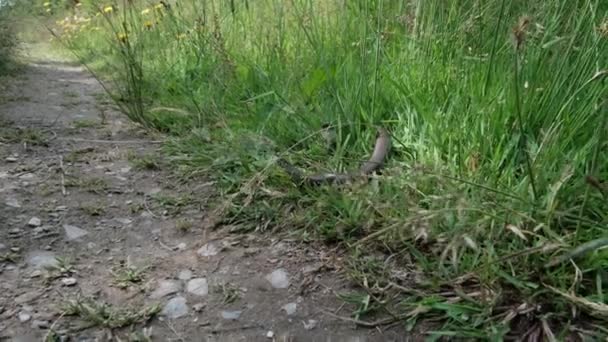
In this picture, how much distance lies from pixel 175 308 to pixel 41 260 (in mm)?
431

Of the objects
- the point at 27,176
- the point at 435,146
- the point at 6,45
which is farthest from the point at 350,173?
the point at 6,45

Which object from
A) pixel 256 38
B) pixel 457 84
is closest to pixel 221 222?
pixel 457 84

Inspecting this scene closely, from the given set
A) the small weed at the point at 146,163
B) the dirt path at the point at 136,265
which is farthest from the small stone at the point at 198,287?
the small weed at the point at 146,163

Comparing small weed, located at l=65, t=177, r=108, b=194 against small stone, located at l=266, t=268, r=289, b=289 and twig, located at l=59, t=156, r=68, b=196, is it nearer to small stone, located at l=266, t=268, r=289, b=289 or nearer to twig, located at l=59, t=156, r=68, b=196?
twig, located at l=59, t=156, r=68, b=196

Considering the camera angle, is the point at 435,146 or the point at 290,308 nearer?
the point at 290,308

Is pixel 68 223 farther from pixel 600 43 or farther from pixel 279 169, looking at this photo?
pixel 600 43

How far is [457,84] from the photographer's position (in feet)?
5.75

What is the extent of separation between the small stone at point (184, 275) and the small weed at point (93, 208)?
0.45 meters

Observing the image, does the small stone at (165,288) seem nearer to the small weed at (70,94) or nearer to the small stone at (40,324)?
the small stone at (40,324)

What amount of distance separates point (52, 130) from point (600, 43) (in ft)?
7.40

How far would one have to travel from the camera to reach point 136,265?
1.37m

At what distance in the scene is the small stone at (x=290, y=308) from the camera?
3.93 feet

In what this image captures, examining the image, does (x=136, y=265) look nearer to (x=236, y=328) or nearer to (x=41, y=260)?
(x=41, y=260)

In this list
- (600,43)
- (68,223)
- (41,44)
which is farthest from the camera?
(41,44)
